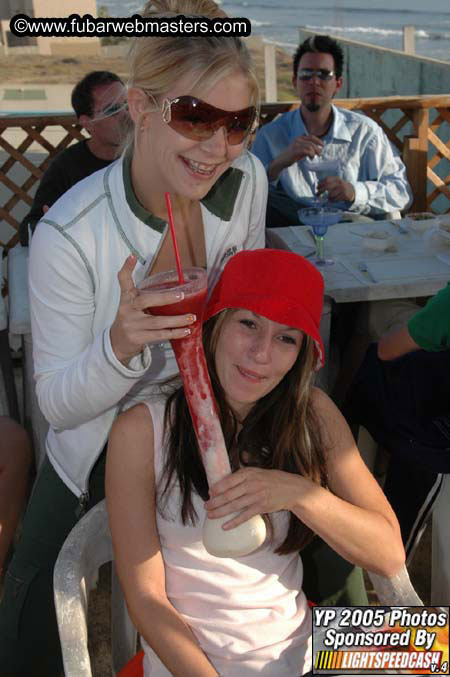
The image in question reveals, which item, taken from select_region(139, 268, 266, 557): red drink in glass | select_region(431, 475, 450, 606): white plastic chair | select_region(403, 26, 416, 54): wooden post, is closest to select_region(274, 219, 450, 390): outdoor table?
select_region(431, 475, 450, 606): white plastic chair

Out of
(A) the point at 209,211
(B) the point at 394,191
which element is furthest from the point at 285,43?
(A) the point at 209,211

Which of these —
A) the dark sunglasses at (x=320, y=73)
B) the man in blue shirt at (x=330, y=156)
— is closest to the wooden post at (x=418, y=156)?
the man in blue shirt at (x=330, y=156)

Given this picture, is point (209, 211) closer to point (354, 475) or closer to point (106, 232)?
point (106, 232)

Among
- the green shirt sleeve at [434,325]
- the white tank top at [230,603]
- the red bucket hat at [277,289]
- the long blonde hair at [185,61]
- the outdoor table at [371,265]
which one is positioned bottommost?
the white tank top at [230,603]

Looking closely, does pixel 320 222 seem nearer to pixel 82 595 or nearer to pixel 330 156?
pixel 330 156

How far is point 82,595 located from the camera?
135 cm

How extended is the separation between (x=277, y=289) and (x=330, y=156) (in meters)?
2.64

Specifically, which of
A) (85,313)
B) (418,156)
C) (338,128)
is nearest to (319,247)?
(338,128)

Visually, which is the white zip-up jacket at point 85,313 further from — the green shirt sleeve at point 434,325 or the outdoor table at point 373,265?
the outdoor table at point 373,265

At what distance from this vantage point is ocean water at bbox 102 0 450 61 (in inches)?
923

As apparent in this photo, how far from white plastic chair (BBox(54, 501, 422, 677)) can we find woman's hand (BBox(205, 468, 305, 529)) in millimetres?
299

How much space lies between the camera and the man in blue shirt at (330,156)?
3.70m

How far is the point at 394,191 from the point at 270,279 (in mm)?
2609

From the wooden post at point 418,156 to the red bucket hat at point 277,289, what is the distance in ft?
11.5
